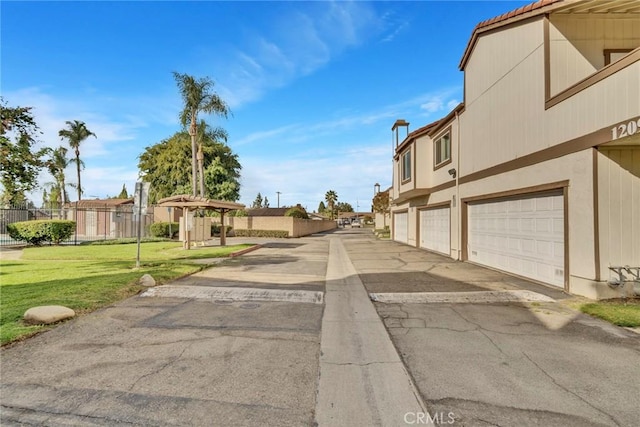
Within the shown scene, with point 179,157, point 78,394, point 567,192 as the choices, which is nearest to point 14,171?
point 78,394

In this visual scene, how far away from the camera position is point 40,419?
286 centimetres

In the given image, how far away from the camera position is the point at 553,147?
27.1 ft

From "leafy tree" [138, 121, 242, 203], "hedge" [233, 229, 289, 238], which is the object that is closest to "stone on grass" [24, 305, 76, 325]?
"hedge" [233, 229, 289, 238]

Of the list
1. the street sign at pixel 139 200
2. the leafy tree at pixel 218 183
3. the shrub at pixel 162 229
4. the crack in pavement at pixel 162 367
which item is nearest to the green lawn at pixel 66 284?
the street sign at pixel 139 200

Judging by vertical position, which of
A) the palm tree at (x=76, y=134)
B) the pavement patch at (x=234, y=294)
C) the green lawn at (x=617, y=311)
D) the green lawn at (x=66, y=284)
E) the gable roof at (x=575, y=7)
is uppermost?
the palm tree at (x=76, y=134)

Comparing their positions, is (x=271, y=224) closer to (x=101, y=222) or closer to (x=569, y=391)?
(x=101, y=222)

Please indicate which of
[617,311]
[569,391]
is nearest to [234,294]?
[569,391]

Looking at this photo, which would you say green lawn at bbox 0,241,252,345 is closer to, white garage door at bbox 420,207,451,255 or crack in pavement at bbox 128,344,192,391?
crack in pavement at bbox 128,344,192,391

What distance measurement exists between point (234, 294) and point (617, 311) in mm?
7240

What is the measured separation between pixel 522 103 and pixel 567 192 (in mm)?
3223

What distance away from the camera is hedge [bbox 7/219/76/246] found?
62.3ft

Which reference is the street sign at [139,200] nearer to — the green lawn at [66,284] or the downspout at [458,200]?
the green lawn at [66,284]

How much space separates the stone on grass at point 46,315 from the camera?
5156 mm

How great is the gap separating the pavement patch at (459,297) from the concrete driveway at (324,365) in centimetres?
13
